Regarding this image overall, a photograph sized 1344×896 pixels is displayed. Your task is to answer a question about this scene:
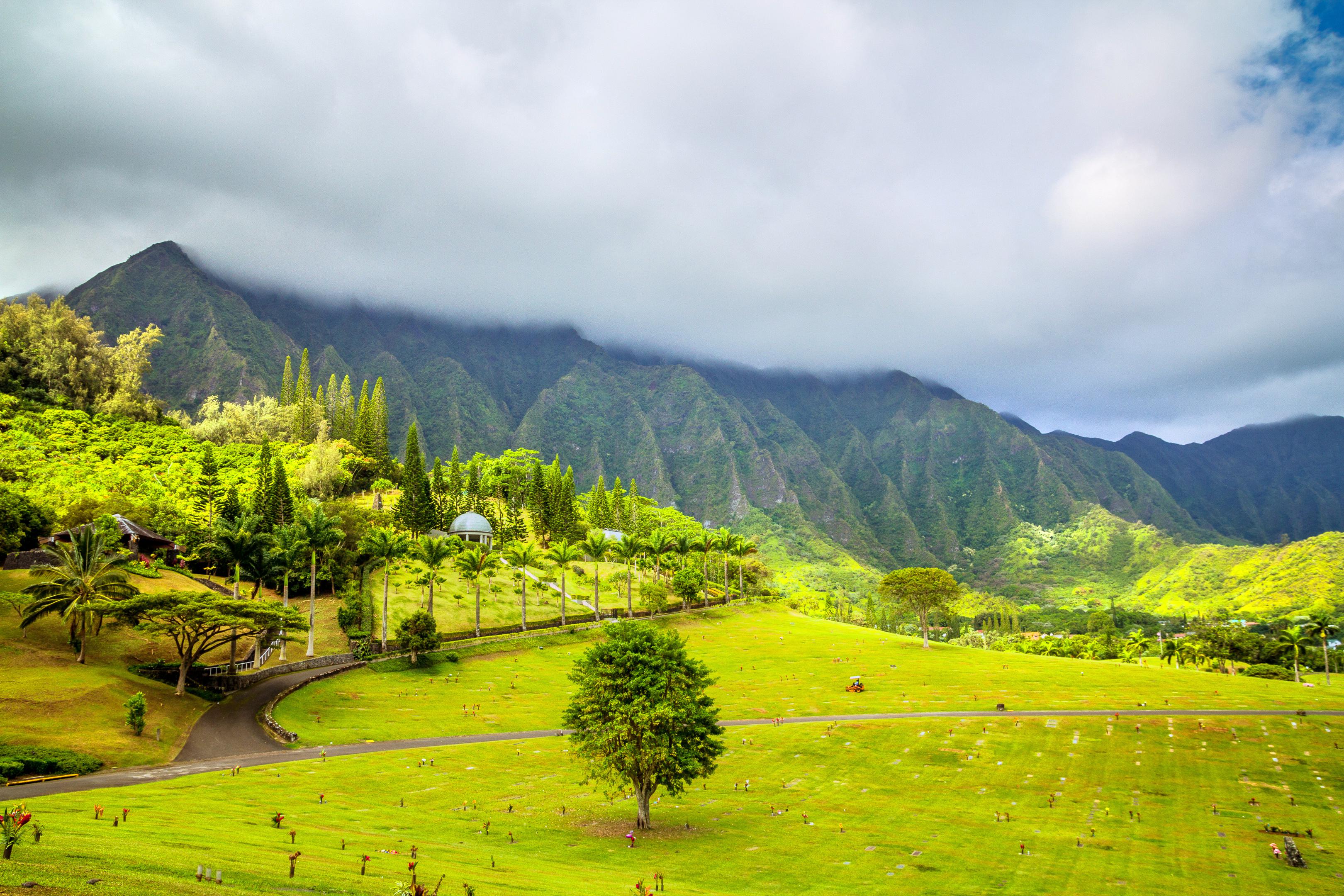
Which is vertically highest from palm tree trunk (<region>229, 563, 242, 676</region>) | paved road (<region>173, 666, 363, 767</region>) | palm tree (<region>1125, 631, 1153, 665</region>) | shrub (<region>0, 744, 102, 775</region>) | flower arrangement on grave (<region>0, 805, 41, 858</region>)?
flower arrangement on grave (<region>0, 805, 41, 858</region>)

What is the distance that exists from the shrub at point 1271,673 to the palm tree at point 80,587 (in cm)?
13358

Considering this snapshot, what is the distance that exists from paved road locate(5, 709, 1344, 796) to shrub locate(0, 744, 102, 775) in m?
0.75

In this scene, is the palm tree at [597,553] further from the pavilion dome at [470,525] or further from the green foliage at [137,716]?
the green foliage at [137,716]

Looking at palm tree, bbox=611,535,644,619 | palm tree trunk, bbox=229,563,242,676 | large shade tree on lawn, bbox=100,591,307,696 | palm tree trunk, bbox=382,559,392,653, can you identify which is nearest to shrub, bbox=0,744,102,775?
large shade tree on lawn, bbox=100,591,307,696

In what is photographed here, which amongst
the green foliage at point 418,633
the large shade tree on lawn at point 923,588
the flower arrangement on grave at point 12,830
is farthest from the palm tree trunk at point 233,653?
the large shade tree on lawn at point 923,588

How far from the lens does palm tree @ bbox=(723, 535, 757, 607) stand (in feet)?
437

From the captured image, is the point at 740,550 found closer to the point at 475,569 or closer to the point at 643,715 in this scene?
the point at 475,569

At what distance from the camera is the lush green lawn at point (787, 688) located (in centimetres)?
6231

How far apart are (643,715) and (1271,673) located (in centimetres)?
10424

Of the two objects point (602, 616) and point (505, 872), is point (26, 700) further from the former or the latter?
point (602, 616)

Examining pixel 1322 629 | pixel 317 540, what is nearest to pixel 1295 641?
pixel 1322 629

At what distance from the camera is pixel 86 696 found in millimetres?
49875

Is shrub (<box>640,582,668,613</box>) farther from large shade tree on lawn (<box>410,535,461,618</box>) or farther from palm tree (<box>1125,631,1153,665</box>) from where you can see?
palm tree (<box>1125,631,1153,665</box>)

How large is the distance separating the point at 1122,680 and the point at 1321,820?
42094 millimetres
